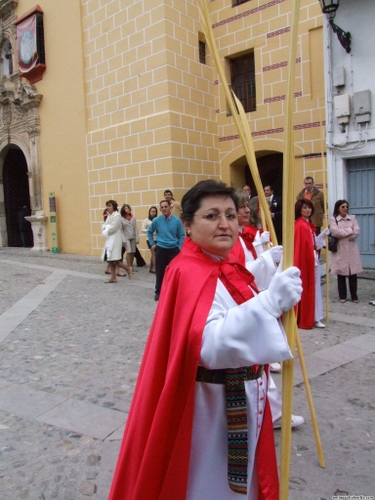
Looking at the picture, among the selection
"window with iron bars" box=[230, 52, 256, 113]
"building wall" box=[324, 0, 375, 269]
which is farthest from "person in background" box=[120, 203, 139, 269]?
"building wall" box=[324, 0, 375, 269]

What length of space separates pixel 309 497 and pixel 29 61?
1572 centimetres

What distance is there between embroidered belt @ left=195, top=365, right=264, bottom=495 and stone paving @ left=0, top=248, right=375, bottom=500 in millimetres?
882

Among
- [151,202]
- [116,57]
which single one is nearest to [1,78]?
[116,57]

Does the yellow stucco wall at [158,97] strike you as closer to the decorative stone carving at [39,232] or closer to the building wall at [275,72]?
the building wall at [275,72]

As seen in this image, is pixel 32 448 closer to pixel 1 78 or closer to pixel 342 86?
pixel 342 86

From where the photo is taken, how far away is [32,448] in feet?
9.78

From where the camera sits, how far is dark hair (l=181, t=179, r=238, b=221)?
188 centimetres

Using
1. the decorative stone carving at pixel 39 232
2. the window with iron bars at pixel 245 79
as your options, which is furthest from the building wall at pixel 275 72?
the decorative stone carving at pixel 39 232

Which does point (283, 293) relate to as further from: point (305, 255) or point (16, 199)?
point (16, 199)

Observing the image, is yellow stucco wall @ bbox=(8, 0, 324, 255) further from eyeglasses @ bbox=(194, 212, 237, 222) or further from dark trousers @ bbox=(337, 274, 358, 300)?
eyeglasses @ bbox=(194, 212, 237, 222)

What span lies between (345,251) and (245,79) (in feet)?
22.1

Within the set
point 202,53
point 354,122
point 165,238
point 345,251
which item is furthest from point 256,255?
point 202,53

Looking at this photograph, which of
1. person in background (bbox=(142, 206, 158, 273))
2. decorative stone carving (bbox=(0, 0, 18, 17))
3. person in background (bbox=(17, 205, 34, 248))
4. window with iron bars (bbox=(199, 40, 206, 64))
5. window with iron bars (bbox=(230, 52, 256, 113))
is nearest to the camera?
person in background (bbox=(142, 206, 158, 273))

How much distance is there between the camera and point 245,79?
12.1m
